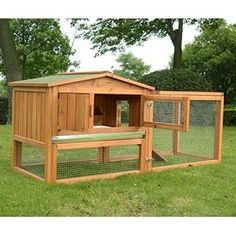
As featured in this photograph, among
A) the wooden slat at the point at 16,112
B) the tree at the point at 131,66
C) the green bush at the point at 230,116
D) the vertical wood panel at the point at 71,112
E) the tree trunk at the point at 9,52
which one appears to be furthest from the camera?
the tree at the point at 131,66

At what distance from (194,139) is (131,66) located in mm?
14317

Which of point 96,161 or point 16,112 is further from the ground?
point 16,112

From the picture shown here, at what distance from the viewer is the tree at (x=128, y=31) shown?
50.9 feet

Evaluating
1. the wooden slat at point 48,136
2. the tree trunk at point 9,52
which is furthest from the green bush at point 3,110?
the wooden slat at point 48,136

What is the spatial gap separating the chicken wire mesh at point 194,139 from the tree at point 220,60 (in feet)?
38.2

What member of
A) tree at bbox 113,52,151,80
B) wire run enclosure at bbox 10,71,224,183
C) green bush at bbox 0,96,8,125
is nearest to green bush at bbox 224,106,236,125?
green bush at bbox 0,96,8,125

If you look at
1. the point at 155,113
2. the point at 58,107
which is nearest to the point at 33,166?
the point at 58,107

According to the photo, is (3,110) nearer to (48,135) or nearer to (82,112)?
(48,135)

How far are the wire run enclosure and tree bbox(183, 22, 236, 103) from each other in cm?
1167

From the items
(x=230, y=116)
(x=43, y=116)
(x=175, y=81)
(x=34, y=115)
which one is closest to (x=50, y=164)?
(x=43, y=116)

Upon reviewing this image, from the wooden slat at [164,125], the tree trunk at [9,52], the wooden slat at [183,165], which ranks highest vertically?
the tree trunk at [9,52]

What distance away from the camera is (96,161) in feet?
19.0

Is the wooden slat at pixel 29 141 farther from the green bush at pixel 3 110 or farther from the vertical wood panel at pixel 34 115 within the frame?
the green bush at pixel 3 110

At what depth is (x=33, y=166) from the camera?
17.9ft
